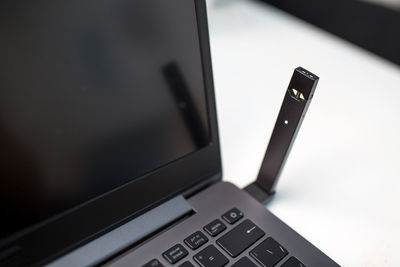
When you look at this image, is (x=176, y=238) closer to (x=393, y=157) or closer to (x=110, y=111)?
(x=110, y=111)

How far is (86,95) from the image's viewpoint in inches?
10.5

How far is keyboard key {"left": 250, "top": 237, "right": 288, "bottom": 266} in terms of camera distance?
0.30m

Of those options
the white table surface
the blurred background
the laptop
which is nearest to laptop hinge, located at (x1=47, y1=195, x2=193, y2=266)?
the laptop

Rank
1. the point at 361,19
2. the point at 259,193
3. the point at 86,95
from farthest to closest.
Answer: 1. the point at 361,19
2. the point at 259,193
3. the point at 86,95

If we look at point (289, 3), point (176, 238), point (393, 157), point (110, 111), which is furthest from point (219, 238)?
point (289, 3)

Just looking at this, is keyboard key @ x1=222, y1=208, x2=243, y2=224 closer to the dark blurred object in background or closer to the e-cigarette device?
the e-cigarette device

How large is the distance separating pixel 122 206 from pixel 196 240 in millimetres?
74

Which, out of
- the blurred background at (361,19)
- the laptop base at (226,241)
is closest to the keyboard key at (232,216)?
the laptop base at (226,241)

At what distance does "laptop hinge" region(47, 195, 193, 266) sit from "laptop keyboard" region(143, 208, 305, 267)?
3cm

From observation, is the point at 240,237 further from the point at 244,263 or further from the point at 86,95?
the point at 86,95

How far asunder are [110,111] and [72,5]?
0.28ft

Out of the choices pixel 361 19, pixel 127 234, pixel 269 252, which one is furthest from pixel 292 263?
pixel 361 19

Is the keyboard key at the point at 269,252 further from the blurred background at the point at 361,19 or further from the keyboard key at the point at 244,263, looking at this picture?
the blurred background at the point at 361,19

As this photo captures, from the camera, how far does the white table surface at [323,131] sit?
38cm
